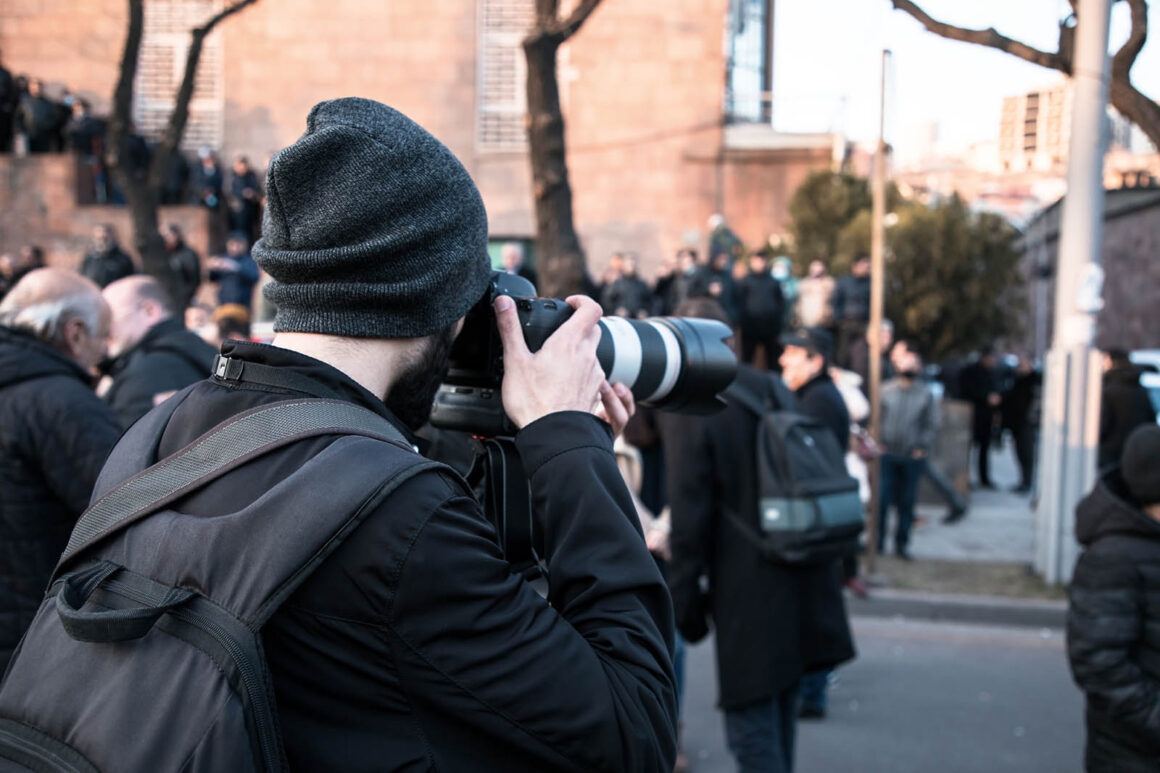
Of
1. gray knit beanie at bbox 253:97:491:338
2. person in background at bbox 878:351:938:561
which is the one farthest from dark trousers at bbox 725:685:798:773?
person in background at bbox 878:351:938:561

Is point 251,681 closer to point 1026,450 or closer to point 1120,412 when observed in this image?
point 1120,412

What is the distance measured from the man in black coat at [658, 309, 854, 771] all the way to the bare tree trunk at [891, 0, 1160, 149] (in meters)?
1.93

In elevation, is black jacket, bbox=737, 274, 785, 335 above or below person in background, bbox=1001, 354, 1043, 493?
above

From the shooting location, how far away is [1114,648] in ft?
9.80

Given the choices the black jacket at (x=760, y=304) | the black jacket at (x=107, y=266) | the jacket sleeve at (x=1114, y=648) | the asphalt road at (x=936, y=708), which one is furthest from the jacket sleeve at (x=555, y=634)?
the black jacket at (x=107, y=266)

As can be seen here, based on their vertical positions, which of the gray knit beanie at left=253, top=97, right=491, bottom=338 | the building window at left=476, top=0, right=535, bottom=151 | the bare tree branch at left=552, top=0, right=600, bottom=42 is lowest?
the gray knit beanie at left=253, top=97, right=491, bottom=338

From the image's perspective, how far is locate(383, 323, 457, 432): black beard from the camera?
4.71ft

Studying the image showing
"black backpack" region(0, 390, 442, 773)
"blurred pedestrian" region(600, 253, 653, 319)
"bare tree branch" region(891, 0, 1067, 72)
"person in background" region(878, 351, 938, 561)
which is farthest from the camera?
"blurred pedestrian" region(600, 253, 653, 319)

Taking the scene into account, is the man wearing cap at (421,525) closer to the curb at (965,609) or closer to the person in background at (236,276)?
the curb at (965,609)

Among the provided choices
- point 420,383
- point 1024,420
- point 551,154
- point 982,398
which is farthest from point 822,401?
point 982,398

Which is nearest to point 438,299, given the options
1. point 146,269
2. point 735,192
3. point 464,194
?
point 464,194

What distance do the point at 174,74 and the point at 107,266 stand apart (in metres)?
8.97

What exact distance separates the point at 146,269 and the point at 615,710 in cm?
1094

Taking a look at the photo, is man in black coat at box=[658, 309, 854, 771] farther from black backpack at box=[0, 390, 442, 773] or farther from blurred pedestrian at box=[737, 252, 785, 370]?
blurred pedestrian at box=[737, 252, 785, 370]
